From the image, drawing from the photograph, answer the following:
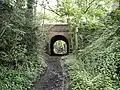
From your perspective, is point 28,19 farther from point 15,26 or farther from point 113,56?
point 113,56

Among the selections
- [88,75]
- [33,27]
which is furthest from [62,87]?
[33,27]

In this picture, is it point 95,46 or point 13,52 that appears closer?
point 13,52

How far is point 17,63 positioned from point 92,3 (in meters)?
10.2

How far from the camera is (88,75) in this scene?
356 inches

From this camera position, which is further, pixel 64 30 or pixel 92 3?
pixel 64 30

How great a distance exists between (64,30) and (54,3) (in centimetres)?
459

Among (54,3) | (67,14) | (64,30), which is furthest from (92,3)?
(64,30)

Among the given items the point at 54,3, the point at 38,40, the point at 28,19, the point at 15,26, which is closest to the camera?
the point at 15,26

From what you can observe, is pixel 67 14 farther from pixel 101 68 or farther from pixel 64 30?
pixel 101 68

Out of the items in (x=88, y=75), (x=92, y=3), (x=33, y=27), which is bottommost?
(x=88, y=75)

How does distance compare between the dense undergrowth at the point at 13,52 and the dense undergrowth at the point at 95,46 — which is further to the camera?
the dense undergrowth at the point at 13,52

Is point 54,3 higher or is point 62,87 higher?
point 54,3

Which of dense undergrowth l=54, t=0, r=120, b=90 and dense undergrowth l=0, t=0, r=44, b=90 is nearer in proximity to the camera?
dense undergrowth l=54, t=0, r=120, b=90

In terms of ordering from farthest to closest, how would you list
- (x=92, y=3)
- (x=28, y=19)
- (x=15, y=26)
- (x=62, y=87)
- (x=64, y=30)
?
(x=64, y=30)
(x=92, y=3)
(x=28, y=19)
(x=62, y=87)
(x=15, y=26)
